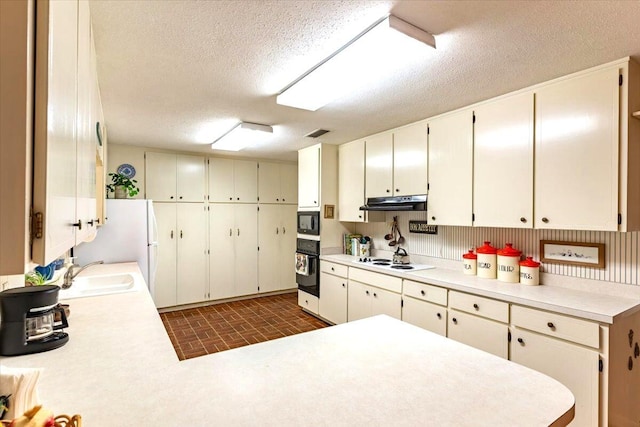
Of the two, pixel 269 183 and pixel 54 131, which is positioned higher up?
pixel 269 183

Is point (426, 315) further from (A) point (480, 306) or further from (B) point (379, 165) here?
(B) point (379, 165)

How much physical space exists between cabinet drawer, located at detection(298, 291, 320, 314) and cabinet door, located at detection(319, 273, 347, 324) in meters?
0.13

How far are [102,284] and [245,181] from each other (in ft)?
9.19

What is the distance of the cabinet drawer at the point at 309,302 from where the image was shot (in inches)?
172

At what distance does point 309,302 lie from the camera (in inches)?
179

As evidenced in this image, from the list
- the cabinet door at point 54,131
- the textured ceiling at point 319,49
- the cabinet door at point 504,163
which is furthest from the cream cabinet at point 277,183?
the cabinet door at point 54,131

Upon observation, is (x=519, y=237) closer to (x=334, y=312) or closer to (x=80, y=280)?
(x=334, y=312)

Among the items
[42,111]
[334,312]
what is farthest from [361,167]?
[42,111]

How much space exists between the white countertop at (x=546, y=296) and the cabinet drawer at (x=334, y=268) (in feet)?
3.28

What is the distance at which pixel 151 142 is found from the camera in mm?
4215

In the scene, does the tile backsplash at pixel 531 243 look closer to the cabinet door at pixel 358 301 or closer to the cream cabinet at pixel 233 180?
the cabinet door at pixel 358 301

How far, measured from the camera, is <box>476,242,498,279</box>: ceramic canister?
108 inches

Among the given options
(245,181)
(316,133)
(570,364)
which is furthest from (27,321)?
(245,181)

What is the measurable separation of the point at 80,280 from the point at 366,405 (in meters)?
2.88
